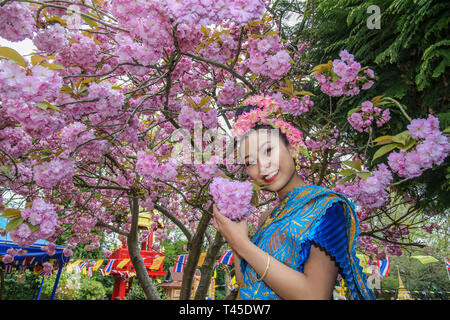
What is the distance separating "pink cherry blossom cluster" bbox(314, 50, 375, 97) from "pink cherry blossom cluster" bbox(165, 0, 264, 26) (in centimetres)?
101

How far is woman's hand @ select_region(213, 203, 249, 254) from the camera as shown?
118 cm

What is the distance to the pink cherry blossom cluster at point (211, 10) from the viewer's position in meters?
1.34

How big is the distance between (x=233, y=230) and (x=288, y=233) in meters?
0.23

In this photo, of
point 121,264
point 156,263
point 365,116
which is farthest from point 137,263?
point 121,264

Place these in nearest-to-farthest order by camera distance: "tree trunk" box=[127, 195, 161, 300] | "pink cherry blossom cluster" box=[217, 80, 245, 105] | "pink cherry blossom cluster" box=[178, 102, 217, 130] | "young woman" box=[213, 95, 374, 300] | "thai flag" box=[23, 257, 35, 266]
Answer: "young woman" box=[213, 95, 374, 300] < "pink cherry blossom cluster" box=[178, 102, 217, 130] < "pink cherry blossom cluster" box=[217, 80, 245, 105] < "tree trunk" box=[127, 195, 161, 300] < "thai flag" box=[23, 257, 35, 266]

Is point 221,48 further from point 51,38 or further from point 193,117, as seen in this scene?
point 51,38

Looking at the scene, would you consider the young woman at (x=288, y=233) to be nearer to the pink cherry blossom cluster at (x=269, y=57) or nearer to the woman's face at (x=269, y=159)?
the woman's face at (x=269, y=159)

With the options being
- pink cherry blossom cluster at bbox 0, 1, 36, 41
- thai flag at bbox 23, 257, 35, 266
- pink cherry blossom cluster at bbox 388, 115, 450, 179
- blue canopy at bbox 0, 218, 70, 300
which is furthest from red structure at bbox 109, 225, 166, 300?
pink cherry blossom cluster at bbox 388, 115, 450, 179

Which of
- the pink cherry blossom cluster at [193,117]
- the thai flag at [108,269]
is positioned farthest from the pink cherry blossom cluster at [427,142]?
the thai flag at [108,269]

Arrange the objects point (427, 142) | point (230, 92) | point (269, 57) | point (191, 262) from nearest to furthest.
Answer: point (427, 142) < point (269, 57) < point (230, 92) < point (191, 262)

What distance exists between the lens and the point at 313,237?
111 cm

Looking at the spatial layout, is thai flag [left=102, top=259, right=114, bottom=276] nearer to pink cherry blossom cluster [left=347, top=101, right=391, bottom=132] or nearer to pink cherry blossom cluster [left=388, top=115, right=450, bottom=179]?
pink cherry blossom cluster [left=347, top=101, right=391, bottom=132]
